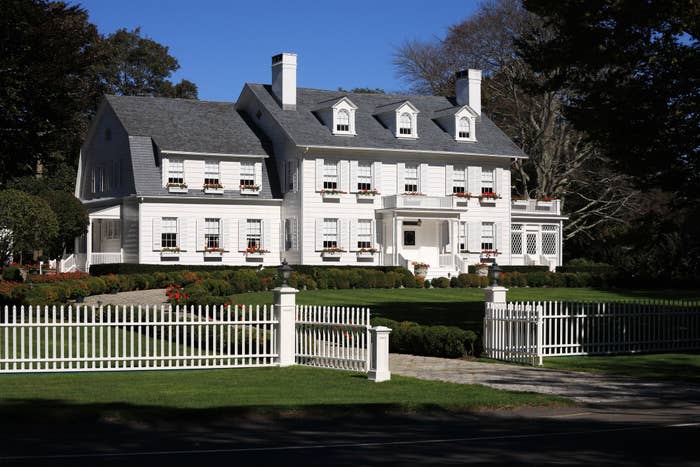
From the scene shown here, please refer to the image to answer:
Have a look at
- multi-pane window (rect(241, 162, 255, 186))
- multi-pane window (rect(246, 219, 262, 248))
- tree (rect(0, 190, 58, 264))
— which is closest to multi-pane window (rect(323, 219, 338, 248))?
multi-pane window (rect(246, 219, 262, 248))

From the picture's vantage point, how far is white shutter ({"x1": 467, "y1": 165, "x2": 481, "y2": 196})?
5019 cm

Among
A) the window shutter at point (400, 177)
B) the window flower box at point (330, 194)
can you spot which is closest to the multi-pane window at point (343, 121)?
the window shutter at point (400, 177)

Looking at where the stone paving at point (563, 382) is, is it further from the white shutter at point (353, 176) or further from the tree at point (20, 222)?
the white shutter at point (353, 176)

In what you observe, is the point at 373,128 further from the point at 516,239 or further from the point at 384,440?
the point at 384,440

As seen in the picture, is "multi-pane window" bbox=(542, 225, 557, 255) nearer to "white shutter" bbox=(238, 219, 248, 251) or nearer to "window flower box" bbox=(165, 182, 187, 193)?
"white shutter" bbox=(238, 219, 248, 251)

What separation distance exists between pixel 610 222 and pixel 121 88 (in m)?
34.1

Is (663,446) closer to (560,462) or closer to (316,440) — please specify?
(560,462)

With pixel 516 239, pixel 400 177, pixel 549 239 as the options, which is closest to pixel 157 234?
pixel 400 177

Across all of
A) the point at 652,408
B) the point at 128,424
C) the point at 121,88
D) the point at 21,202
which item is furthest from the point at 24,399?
the point at 121,88

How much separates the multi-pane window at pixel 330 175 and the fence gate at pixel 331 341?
27.8m

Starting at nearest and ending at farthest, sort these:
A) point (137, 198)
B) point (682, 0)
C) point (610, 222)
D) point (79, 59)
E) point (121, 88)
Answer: point (682, 0) → point (79, 59) → point (137, 198) → point (610, 222) → point (121, 88)

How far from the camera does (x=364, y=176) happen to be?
47.8 metres

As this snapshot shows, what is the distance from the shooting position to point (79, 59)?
27.7m

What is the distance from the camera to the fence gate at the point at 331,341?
17.8m
